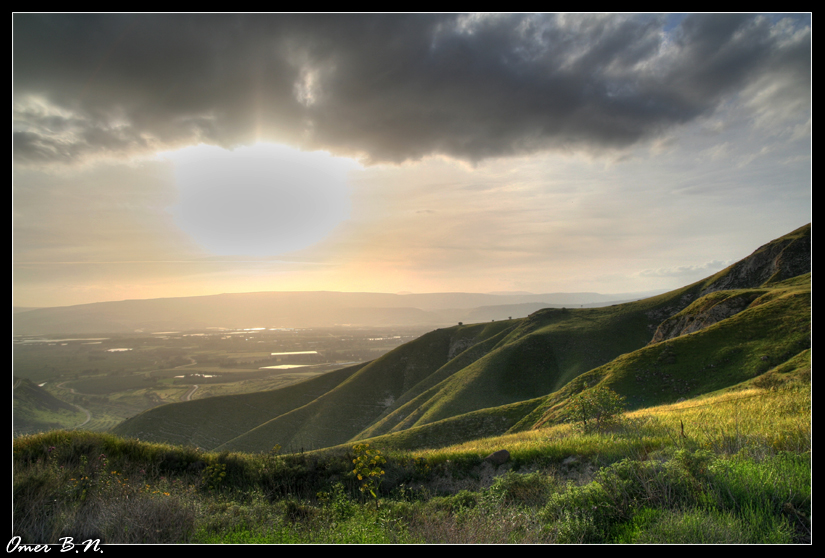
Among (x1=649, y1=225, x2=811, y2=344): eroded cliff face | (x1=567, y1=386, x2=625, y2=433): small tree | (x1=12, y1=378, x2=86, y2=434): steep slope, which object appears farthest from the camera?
(x1=12, y1=378, x2=86, y2=434): steep slope

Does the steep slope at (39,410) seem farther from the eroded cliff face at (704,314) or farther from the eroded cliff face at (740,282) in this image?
the eroded cliff face at (740,282)

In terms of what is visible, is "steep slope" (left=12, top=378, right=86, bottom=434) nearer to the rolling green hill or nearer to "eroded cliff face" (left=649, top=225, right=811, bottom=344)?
the rolling green hill

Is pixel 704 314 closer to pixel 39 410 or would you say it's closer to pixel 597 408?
pixel 597 408

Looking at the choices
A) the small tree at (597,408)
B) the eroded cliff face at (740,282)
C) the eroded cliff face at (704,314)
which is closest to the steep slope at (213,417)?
the small tree at (597,408)

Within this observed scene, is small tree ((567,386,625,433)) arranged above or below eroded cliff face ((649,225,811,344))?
below

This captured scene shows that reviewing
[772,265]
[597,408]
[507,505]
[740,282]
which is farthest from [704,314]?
[507,505]

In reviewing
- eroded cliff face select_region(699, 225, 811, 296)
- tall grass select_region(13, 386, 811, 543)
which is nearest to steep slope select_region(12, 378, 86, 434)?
tall grass select_region(13, 386, 811, 543)
